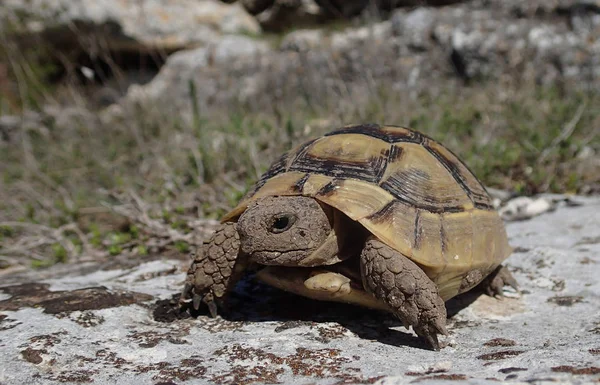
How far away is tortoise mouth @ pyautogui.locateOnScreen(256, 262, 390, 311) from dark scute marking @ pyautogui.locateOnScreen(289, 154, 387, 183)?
330 mm

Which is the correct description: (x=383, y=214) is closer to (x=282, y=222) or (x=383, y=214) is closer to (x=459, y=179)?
(x=282, y=222)

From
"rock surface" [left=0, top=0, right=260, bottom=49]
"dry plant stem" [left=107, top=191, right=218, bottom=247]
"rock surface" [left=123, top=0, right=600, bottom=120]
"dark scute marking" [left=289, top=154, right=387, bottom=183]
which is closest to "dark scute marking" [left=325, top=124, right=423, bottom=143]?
"dark scute marking" [left=289, top=154, right=387, bottom=183]

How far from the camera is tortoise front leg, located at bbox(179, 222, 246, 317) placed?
2.02m

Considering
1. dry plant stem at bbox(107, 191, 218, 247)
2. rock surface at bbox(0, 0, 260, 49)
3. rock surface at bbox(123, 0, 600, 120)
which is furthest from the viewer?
rock surface at bbox(0, 0, 260, 49)

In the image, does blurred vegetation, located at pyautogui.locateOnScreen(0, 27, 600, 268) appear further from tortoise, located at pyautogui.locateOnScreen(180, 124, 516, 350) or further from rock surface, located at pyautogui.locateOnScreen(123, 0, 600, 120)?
tortoise, located at pyautogui.locateOnScreen(180, 124, 516, 350)

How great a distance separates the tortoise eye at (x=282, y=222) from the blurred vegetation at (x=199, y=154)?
1228mm

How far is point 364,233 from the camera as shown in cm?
207

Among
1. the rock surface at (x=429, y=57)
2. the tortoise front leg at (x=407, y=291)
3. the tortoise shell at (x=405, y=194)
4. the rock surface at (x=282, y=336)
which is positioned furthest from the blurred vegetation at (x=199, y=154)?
the tortoise front leg at (x=407, y=291)

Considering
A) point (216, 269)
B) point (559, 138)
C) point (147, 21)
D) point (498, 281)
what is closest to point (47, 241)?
point (216, 269)

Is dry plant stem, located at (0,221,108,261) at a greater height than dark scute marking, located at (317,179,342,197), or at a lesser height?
lesser

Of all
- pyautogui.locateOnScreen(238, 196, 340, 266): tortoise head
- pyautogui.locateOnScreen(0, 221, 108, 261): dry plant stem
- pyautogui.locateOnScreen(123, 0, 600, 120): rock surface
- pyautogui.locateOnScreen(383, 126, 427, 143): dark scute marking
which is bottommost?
pyautogui.locateOnScreen(0, 221, 108, 261): dry plant stem

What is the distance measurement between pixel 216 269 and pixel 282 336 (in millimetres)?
370

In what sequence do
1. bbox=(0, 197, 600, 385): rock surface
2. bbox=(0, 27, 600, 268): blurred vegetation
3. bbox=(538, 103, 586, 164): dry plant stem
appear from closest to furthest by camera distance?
bbox=(0, 197, 600, 385): rock surface < bbox=(0, 27, 600, 268): blurred vegetation < bbox=(538, 103, 586, 164): dry plant stem

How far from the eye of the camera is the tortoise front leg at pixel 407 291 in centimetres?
177
